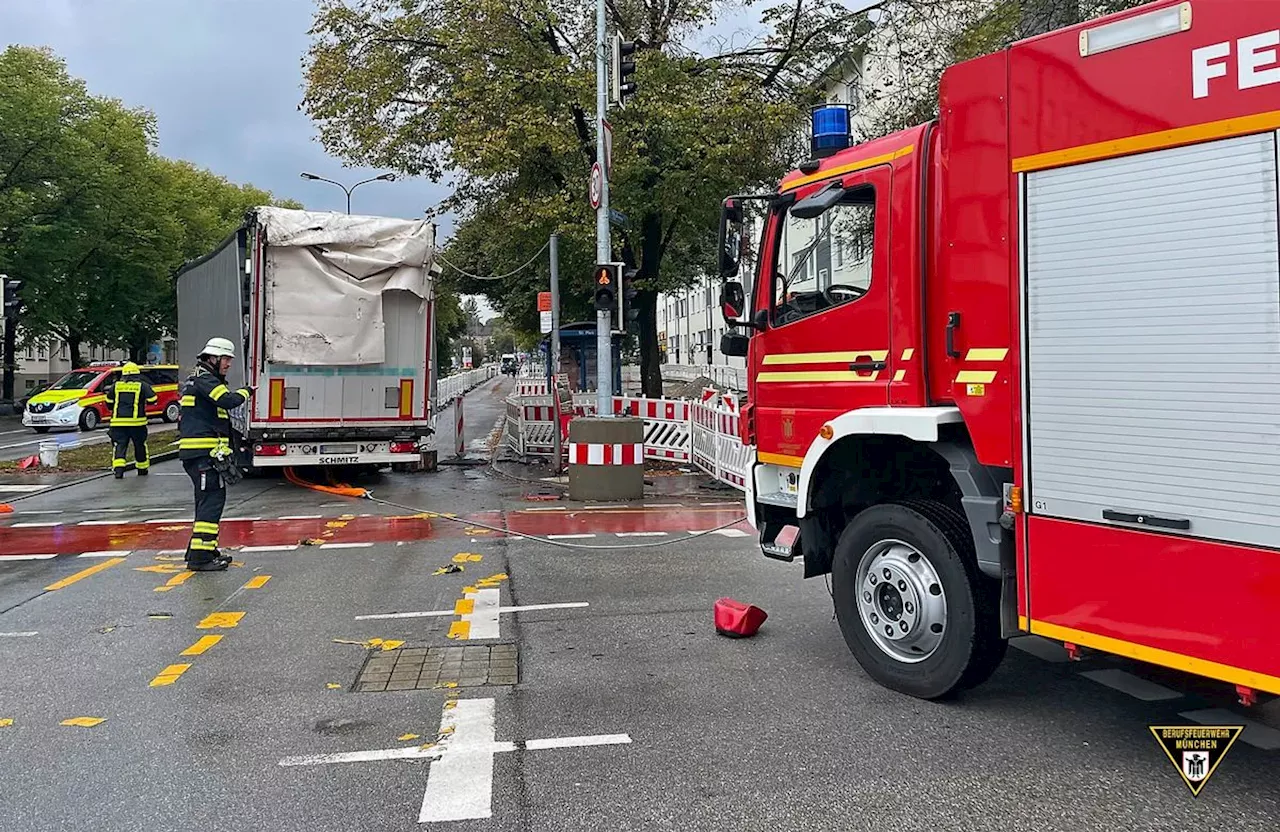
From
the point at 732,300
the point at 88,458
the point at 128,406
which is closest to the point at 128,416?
the point at 128,406

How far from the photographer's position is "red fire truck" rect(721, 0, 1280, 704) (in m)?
3.38

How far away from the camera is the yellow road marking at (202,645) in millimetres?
5832

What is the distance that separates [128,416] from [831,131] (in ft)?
44.1

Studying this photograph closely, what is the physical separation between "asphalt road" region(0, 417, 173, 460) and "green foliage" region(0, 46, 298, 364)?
378 centimetres

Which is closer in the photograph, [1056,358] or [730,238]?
[1056,358]

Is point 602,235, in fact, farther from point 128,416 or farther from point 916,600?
point 916,600

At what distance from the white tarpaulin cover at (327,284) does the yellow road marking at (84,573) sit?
473 centimetres

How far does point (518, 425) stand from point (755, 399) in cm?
1287

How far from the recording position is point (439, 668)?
5.42 meters

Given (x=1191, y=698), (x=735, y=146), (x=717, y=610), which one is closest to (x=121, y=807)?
(x=717, y=610)

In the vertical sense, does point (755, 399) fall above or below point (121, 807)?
above

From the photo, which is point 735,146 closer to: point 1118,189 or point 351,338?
point 351,338

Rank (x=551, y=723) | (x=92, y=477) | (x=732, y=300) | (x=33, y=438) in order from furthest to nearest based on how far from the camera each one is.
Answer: (x=33, y=438), (x=92, y=477), (x=732, y=300), (x=551, y=723)

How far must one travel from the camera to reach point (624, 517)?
37.2ft
